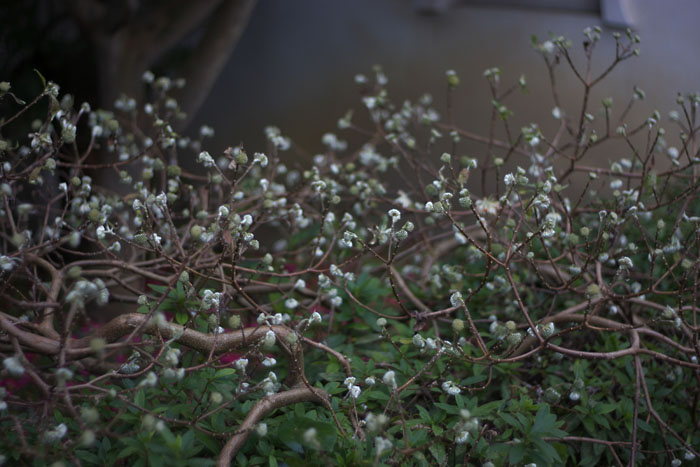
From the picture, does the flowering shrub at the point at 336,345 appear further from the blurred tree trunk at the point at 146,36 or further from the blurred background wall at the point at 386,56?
the blurred background wall at the point at 386,56

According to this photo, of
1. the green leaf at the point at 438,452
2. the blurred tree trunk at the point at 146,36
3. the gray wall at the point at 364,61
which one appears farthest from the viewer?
the gray wall at the point at 364,61

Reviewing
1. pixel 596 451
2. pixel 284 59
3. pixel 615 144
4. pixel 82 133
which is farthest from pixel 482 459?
pixel 284 59

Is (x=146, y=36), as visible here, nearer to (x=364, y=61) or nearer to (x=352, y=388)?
(x=352, y=388)

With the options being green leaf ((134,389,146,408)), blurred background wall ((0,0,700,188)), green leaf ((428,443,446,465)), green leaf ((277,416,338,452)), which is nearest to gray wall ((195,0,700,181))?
blurred background wall ((0,0,700,188))

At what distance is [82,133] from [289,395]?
321cm

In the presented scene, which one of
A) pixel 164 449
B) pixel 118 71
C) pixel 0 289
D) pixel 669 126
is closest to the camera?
pixel 164 449

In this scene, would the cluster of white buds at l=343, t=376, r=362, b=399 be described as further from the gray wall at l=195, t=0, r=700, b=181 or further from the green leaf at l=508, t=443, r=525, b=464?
the gray wall at l=195, t=0, r=700, b=181

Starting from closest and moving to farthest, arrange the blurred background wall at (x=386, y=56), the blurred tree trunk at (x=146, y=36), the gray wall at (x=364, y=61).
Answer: the blurred tree trunk at (x=146, y=36)
the blurred background wall at (x=386, y=56)
the gray wall at (x=364, y=61)

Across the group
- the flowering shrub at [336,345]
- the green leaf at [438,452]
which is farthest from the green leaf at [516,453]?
the green leaf at [438,452]

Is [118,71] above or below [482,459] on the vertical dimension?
above

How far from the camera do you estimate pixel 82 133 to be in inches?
163

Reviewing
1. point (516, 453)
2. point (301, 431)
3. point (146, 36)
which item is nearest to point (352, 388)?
point (301, 431)

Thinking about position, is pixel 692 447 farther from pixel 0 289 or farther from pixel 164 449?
pixel 0 289

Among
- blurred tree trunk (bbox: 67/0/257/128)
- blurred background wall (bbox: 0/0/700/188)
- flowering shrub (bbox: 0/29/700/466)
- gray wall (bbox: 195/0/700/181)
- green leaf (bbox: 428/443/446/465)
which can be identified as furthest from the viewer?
gray wall (bbox: 195/0/700/181)
